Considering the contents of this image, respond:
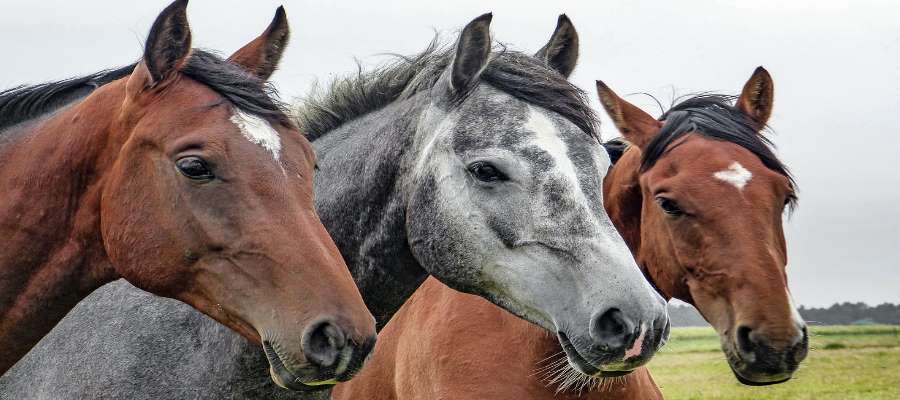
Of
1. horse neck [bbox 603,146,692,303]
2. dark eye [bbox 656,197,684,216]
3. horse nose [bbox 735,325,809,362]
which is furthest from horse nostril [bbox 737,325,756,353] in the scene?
dark eye [bbox 656,197,684,216]

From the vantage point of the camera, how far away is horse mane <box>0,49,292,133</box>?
13.2 ft

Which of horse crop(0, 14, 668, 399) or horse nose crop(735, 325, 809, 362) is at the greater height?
horse crop(0, 14, 668, 399)

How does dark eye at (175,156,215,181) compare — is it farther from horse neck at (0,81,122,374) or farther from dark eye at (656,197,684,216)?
dark eye at (656,197,684,216)

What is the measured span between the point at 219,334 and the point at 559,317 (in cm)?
174

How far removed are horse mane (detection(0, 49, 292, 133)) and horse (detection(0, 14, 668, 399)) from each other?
2.48 feet

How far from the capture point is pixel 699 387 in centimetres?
1894

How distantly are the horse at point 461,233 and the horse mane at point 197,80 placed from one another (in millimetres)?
757

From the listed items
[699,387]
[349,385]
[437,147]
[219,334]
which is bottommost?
[699,387]

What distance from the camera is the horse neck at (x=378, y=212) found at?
4910 mm

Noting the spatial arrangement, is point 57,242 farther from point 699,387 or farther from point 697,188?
point 699,387

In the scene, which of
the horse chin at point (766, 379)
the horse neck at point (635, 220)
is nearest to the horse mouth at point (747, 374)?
the horse chin at point (766, 379)

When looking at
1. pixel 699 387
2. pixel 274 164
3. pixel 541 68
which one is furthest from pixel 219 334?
pixel 699 387

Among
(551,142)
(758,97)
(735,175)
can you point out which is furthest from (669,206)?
(551,142)

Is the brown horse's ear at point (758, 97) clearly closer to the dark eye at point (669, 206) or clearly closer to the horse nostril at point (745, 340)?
the dark eye at point (669, 206)
